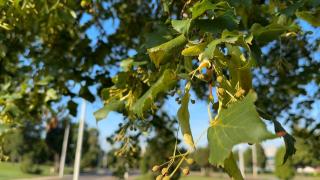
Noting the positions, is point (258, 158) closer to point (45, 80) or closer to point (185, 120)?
point (45, 80)

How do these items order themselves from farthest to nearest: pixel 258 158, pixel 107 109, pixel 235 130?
1. pixel 258 158
2. pixel 107 109
3. pixel 235 130

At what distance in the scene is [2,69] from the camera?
5062 mm

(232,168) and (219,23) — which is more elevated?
(219,23)

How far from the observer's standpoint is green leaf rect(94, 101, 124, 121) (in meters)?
2.22

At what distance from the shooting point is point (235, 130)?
48.2 inches

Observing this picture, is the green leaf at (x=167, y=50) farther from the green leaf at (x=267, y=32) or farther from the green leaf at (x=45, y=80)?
the green leaf at (x=45, y=80)

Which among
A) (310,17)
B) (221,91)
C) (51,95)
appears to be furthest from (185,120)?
(51,95)

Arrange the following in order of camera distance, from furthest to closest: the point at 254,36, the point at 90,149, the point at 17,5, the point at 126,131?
the point at 90,149 < the point at 126,131 < the point at 17,5 < the point at 254,36

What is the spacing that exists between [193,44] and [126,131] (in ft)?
5.07

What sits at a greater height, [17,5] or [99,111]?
[17,5]

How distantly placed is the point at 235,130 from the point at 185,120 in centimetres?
37

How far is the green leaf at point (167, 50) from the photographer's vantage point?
1677 mm

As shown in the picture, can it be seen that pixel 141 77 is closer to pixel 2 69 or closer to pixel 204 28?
pixel 204 28

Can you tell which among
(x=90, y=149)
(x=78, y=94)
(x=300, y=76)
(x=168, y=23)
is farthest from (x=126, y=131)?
(x=90, y=149)
